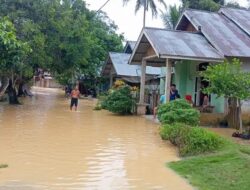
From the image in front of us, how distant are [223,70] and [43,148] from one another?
5818mm

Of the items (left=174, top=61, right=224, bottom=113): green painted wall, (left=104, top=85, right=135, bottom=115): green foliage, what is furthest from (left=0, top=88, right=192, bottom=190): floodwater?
(left=174, top=61, right=224, bottom=113): green painted wall

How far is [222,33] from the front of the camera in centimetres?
1817

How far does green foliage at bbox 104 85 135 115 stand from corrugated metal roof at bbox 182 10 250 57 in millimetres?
4849

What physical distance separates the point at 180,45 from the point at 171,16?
63.9 ft

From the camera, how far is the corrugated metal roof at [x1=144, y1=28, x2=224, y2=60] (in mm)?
16109

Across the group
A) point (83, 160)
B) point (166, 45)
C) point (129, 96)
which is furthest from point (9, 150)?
point (129, 96)

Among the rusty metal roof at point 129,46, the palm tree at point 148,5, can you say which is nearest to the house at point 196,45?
the rusty metal roof at point 129,46

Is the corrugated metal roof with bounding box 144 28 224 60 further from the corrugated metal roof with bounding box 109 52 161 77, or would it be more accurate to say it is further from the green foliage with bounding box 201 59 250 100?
the corrugated metal roof with bounding box 109 52 161 77

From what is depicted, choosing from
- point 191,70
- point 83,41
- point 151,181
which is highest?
point 83,41

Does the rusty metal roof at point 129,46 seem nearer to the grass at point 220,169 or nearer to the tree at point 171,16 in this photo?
the tree at point 171,16

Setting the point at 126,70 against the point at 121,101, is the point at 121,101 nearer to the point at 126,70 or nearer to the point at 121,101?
the point at 121,101

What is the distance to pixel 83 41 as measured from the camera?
2841cm

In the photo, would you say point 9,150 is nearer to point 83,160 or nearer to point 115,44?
point 83,160

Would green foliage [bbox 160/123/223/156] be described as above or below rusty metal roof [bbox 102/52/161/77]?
below
